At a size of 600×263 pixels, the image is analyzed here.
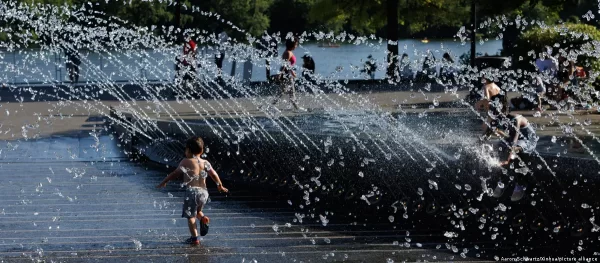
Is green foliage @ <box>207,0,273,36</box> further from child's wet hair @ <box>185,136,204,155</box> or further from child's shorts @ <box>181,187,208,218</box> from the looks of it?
child's shorts @ <box>181,187,208,218</box>

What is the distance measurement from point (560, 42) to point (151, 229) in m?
15.8

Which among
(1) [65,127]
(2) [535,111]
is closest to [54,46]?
(1) [65,127]

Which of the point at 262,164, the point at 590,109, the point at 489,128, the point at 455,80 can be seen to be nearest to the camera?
the point at 489,128

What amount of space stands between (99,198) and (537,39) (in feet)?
48.5

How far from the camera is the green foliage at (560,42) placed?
893 inches

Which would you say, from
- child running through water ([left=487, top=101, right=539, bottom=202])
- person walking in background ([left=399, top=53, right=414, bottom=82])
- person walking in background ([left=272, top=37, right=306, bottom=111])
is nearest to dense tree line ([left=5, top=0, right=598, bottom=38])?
person walking in background ([left=399, top=53, right=414, bottom=82])

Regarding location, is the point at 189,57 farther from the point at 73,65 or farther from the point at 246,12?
the point at 246,12

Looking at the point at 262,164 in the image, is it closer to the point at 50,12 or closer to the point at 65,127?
the point at 65,127

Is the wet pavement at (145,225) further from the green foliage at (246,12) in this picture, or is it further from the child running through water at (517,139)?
the green foliage at (246,12)

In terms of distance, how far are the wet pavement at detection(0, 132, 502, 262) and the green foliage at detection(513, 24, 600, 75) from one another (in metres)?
11.2

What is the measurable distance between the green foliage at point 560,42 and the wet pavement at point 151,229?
1118 cm

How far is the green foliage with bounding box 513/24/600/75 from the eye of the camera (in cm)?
2267

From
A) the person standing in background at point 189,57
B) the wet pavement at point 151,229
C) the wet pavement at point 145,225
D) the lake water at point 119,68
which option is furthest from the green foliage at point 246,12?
the wet pavement at point 151,229

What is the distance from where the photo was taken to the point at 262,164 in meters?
13.2
